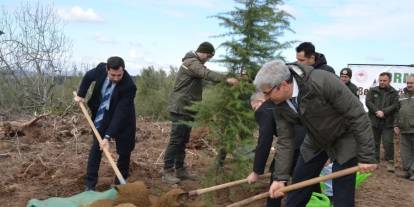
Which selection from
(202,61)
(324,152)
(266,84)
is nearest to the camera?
(266,84)

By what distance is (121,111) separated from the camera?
236 inches

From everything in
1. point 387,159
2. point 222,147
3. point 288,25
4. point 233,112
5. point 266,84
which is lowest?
point 387,159

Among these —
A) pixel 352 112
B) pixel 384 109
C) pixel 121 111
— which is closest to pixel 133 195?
pixel 121 111

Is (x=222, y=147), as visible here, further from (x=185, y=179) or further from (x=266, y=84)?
(x=266, y=84)

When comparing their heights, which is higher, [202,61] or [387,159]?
[202,61]

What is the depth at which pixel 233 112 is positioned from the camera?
19.3 feet

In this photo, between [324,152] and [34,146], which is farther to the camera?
[34,146]

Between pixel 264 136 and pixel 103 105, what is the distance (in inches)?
90.6

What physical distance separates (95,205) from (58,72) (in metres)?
18.1

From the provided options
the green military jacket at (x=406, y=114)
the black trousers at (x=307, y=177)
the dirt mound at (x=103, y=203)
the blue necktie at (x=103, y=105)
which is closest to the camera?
the black trousers at (x=307, y=177)

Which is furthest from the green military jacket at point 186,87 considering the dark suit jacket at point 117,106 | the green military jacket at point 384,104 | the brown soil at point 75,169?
the green military jacket at point 384,104

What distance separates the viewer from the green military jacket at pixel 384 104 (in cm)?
995

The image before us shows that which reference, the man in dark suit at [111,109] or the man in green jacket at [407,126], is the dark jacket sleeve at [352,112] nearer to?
the man in dark suit at [111,109]

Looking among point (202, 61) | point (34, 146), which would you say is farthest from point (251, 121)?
point (34, 146)
